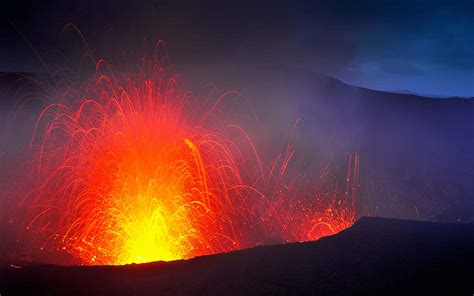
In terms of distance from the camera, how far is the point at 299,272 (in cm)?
591

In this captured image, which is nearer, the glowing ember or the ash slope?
the ash slope

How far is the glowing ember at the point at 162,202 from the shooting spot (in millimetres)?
14359

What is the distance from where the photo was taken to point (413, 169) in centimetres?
2736

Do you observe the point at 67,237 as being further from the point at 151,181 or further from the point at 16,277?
the point at 16,277

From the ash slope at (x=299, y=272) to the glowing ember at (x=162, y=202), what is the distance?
21.9 feet

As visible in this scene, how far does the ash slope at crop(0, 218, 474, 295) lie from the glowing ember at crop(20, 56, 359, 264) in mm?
6663

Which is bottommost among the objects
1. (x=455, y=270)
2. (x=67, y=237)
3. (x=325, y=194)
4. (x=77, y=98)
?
(x=67, y=237)

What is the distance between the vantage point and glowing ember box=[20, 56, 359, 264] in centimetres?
1436

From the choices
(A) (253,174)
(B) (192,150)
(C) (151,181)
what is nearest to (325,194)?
(A) (253,174)

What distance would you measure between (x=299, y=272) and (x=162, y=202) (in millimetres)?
10916

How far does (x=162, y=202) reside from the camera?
16109 millimetres

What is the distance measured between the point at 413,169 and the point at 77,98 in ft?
119

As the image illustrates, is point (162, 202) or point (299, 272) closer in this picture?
point (299, 272)

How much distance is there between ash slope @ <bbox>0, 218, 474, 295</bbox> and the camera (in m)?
5.43
